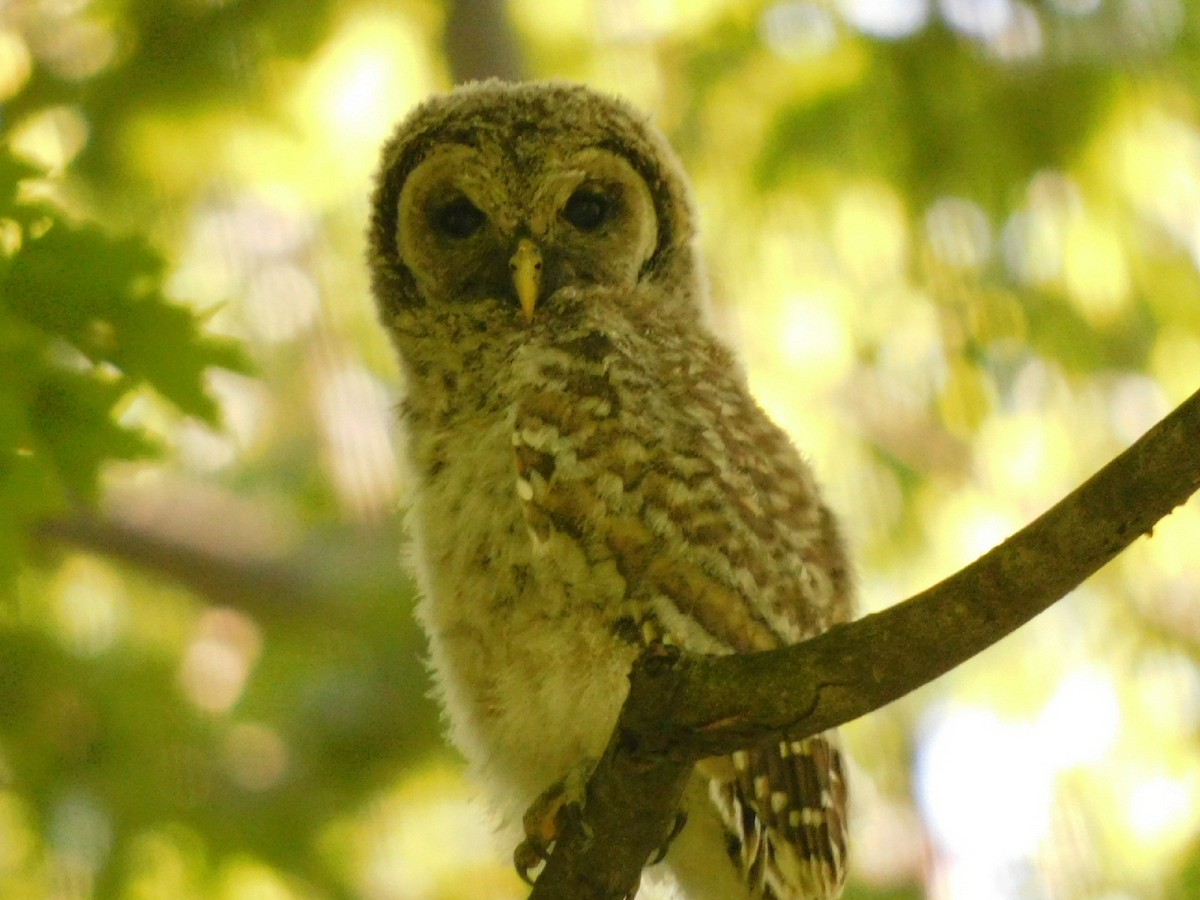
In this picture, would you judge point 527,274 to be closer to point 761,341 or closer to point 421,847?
point 761,341

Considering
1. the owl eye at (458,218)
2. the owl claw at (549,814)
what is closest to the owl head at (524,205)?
the owl eye at (458,218)

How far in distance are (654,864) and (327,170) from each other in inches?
109

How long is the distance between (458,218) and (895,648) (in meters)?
1.39

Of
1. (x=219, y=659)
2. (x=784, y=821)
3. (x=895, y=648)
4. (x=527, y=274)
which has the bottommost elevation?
(x=895, y=648)

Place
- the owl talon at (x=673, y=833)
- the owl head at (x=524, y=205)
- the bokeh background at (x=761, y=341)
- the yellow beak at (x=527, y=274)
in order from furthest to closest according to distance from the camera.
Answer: the bokeh background at (x=761, y=341) → the owl head at (x=524, y=205) → the yellow beak at (x=527, y=274) → the owl talon at (x=673, y=833)

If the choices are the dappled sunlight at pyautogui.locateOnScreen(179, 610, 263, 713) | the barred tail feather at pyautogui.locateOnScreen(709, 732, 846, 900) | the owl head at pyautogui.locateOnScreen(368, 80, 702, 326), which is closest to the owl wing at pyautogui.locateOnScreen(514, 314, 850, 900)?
the barred tail feather at pyautogui.locateOnScreen(709, 732, 846, 900)

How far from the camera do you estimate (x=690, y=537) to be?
2033mm

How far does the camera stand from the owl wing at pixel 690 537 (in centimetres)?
200

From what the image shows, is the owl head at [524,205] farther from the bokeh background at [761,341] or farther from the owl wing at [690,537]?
the bokeh background at [761,341]

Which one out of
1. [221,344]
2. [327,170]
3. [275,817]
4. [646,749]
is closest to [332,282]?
[327,170]

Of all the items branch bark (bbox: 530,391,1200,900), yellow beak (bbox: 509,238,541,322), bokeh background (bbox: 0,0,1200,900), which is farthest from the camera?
bokeh background (bbox: 0,0,1200,900)

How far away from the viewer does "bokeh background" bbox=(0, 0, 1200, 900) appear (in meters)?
4.06

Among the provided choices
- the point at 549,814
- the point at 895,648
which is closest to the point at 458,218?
the point at 549,814

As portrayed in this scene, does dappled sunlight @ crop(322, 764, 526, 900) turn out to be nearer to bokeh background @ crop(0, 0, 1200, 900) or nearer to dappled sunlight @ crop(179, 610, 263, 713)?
bokeh background @ crop(0, 0, 1200, 900)
